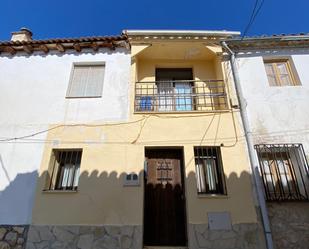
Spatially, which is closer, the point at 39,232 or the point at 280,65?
the point at 39,232

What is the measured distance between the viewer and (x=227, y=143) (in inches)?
233

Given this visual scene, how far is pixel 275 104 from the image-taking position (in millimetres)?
6410

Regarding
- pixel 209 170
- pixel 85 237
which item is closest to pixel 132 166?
pixel 85 237

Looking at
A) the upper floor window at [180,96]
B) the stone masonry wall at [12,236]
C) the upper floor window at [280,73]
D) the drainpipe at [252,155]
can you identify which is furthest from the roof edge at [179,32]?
the stone masonry wall at [12,236]

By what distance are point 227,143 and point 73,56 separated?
6053 millimetres

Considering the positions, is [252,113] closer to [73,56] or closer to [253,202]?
[253,202]

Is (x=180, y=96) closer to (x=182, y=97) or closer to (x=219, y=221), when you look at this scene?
(x=182, y=97)

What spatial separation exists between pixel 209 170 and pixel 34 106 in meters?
5.75

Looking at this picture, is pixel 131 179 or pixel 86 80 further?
pixel 86 80

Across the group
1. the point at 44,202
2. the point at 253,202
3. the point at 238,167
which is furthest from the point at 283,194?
the point at 44,202

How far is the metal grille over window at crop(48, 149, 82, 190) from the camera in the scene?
5.86 meters

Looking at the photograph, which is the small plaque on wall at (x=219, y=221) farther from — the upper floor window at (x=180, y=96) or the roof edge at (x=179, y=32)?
the roof edge at (x=179, y=32)

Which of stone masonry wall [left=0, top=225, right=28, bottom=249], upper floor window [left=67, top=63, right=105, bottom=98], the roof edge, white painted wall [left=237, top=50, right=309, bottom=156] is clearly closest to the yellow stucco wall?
stone masonry wall [left=0, top=225, right=28, bottom=249]

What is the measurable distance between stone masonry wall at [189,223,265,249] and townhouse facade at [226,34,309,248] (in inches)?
20.3
